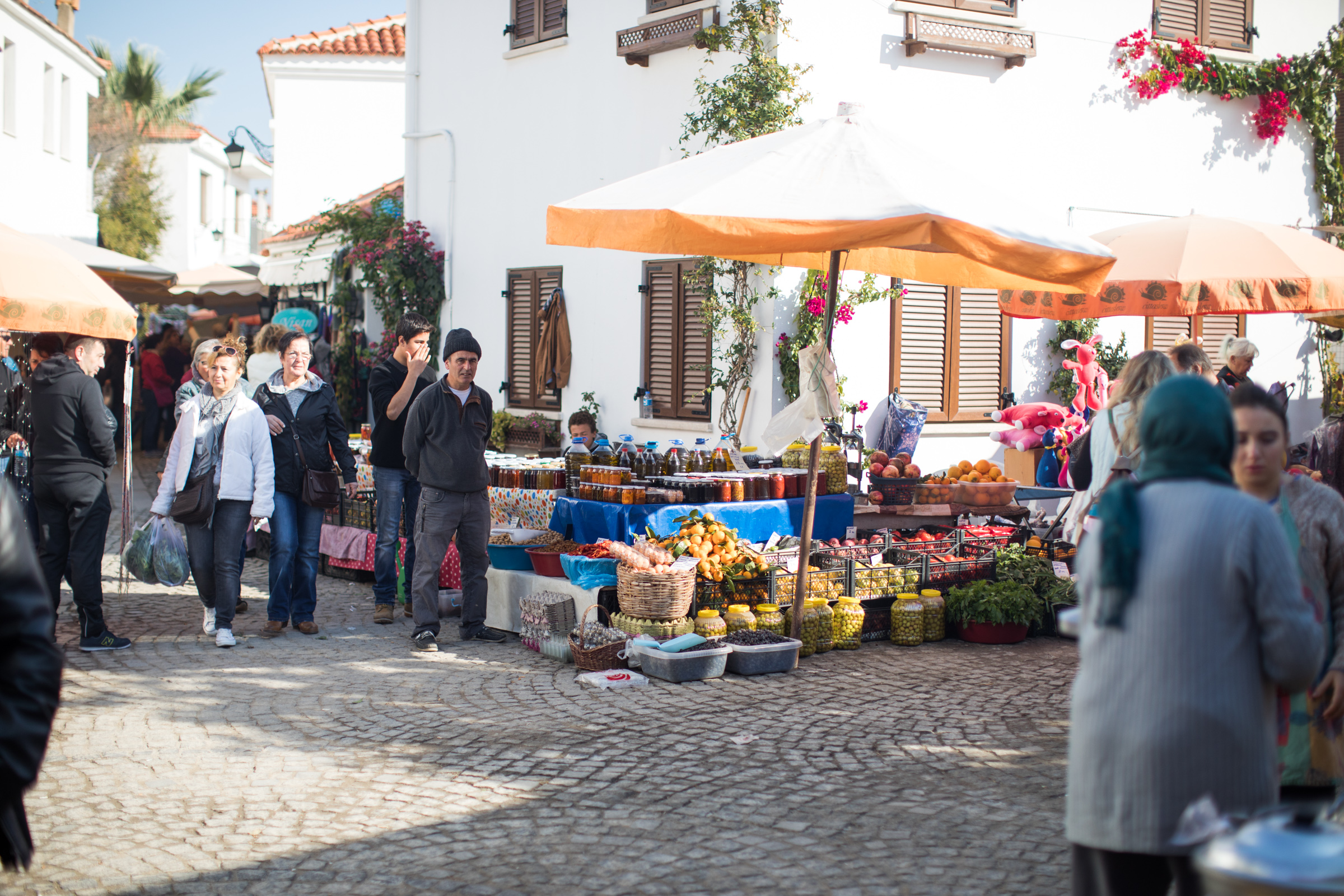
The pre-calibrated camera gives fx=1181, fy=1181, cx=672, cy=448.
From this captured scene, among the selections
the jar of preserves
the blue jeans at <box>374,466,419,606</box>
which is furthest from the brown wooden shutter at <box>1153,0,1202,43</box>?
the blue jeans at <box>374,466,419,606</box>

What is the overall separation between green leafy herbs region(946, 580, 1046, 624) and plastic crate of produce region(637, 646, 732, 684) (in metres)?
1.97

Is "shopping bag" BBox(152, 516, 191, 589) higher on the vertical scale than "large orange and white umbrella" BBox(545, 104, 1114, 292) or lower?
lower

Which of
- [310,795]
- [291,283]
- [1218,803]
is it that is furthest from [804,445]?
[291,283]

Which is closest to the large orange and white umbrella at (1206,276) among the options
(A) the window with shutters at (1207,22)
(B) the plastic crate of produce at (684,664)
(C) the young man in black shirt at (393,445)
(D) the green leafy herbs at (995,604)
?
(D) the green leafy herbs at (995,604)

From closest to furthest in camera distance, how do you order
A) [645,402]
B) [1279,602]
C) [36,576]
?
[36,576] → [1279,602] → [645,402]

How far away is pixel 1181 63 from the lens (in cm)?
1338

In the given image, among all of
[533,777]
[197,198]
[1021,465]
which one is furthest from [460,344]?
[197,198]

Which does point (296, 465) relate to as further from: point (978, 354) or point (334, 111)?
point (334, 111)

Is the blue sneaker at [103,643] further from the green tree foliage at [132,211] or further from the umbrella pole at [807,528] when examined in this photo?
the green tree foliage at [132,211]

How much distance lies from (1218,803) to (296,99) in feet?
81.3

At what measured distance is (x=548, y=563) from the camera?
26.6 ft

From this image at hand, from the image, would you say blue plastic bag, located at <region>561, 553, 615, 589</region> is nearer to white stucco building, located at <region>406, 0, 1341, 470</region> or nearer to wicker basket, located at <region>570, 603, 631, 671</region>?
wicker basket, located at <region>570, 603, 631, 671</region>

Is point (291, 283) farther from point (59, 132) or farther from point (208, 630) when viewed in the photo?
point (208, 630)

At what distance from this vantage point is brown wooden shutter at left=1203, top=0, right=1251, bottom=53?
45.4ft
